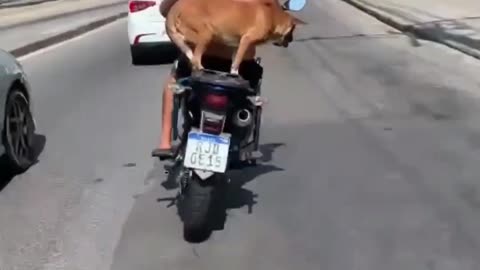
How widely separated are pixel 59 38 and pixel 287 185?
1518 cm

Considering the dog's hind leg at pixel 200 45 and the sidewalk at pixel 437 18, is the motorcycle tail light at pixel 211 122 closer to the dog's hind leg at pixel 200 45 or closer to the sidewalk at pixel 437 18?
the dog's hind leg at pixel 200 45

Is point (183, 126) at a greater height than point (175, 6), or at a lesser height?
lesser

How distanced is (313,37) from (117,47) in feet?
15.2

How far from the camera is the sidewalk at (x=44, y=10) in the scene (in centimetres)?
3025

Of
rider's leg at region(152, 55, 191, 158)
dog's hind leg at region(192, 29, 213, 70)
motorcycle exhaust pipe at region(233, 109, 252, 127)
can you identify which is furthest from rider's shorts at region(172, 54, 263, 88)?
motorcycle exhaust pipe at region(233, 109, 252, 127)

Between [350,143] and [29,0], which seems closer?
[350,143]

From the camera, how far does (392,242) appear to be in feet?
22.6

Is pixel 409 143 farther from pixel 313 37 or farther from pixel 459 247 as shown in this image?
pixel 313 37

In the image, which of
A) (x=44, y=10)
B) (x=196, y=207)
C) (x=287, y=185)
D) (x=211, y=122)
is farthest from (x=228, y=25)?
(x=44, y=10)

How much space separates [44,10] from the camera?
35469 millimetres

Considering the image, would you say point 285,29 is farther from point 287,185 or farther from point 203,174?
point 287,185

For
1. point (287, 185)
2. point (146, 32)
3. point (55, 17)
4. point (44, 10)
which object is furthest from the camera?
point (44, 10)

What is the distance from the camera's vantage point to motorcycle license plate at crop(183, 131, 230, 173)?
266 inches

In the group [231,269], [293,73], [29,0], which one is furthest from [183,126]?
[29,0]
